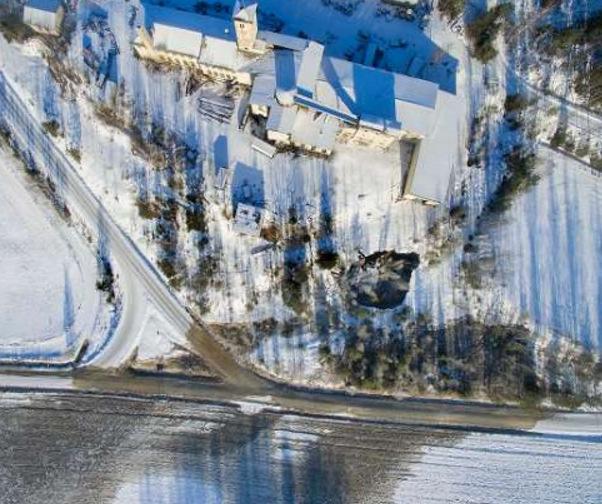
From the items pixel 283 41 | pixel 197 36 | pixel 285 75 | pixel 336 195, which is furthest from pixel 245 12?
pixel 336 195

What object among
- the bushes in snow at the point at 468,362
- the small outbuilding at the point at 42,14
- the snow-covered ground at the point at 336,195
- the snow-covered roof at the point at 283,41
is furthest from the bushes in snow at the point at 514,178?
the small outbuilding at the point at 42,14

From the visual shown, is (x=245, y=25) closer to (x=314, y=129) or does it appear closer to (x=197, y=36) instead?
(x=197, y=36)

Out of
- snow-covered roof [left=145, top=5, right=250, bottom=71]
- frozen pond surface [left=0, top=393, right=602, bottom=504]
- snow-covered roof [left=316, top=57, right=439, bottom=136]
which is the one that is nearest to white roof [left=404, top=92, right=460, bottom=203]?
snow-covered roof [left=316, top=57, right=439, bottom=136]

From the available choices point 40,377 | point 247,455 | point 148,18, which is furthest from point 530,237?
point 40,377

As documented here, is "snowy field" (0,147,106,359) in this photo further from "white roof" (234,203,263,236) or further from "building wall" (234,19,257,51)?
"building wall" (234,19,257,51)

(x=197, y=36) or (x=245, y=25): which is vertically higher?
(x=197, y=36)
